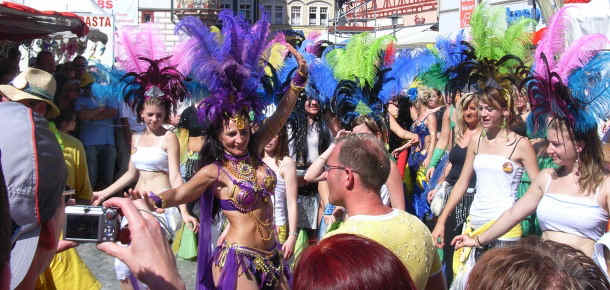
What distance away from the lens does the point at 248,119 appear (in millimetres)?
4402

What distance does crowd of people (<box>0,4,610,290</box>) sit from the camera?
5.37ft

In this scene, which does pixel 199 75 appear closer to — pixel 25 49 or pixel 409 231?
pixel 409 231

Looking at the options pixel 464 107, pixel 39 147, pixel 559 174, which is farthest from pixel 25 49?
pixel 39 147

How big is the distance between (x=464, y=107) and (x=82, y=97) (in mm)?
5473

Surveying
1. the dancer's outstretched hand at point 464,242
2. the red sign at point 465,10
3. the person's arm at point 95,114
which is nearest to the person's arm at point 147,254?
the dancer's outstretched hand at point 464,242

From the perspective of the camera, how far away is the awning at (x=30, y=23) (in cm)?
786

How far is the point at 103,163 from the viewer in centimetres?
973

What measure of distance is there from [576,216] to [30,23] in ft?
22.6

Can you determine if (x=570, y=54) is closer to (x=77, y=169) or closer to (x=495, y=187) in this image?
(x=495, y=187)

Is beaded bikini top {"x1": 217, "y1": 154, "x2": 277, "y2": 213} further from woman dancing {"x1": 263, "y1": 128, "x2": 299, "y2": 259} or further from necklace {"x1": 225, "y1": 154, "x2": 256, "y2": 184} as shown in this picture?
woman dancing {"x1": 263, "y1": 128, "x2": 299, "y2": 259}

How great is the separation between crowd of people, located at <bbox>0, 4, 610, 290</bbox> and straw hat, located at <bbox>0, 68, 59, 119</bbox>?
10 millimetres

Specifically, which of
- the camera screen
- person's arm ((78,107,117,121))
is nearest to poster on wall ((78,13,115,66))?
person's arm ((78,107,117,121))

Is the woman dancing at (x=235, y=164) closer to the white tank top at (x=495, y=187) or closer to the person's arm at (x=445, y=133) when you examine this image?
the white tank top at (x=495, y=187)

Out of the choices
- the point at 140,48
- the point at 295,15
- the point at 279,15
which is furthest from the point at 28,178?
the point at 295,15
